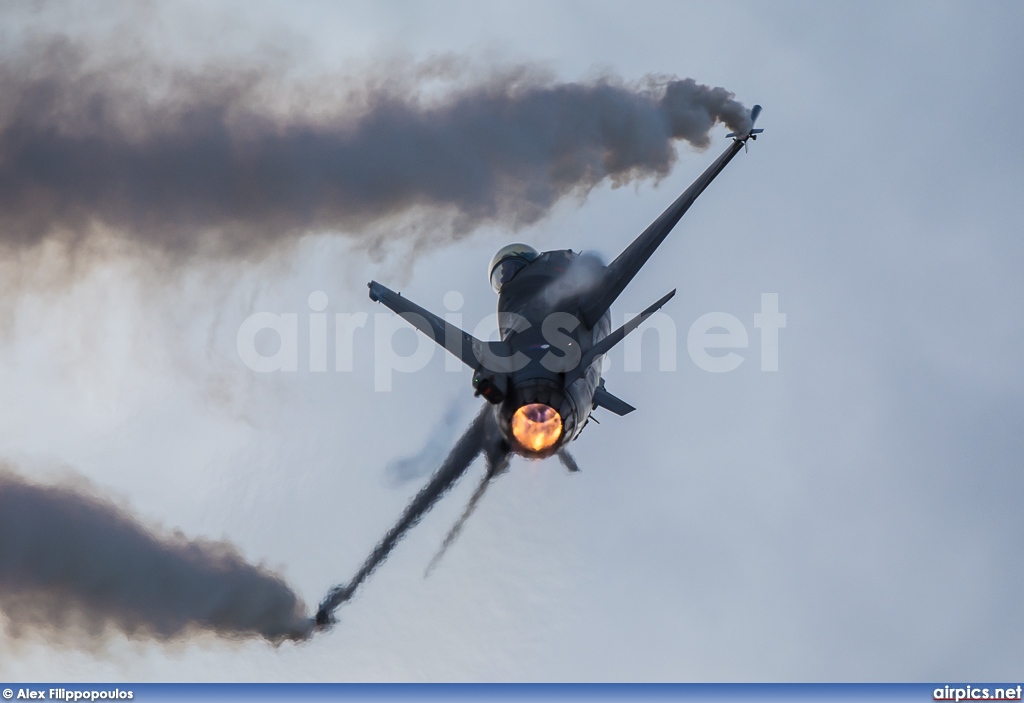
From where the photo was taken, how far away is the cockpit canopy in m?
29.2

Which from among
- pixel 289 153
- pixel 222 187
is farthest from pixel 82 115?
pixel 289 153

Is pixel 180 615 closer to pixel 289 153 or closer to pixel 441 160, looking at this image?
pixel 289 153

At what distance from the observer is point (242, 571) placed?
30.1 meters

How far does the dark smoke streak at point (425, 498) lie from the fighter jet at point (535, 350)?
4 cm

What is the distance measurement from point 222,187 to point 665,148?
702 inches

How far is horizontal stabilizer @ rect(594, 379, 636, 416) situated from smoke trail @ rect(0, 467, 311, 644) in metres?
13.6

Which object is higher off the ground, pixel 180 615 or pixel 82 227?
pixel 82 227

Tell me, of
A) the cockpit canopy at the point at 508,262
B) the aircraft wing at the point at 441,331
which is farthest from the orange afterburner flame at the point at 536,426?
the cockpit canopy at the point at 508,262

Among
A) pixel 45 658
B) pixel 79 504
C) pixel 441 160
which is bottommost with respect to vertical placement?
pixel 45 658

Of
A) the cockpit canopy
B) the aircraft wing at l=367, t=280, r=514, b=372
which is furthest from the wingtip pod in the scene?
the aircraft wing at l=367, t=280, r=514, b=372

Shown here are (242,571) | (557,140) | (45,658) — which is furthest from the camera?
(557,140)

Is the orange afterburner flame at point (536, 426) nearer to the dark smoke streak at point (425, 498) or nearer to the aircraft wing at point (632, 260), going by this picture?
the dark smoke streak at point (425, 498)

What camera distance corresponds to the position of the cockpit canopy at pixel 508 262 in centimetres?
2924

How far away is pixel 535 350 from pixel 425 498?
831 cm
